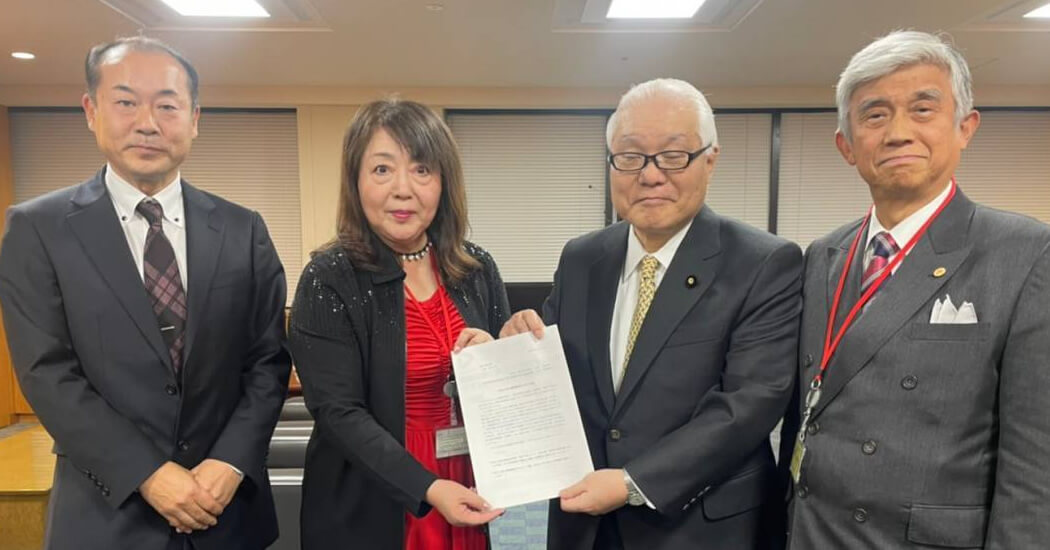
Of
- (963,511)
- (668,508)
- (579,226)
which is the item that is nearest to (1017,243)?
(963,511)

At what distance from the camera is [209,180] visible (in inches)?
268

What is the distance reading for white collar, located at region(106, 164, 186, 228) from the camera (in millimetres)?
1552

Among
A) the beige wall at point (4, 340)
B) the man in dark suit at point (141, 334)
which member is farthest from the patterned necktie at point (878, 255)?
the beige wall at point (4, 340)

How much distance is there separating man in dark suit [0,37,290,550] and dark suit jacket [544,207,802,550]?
2.99ft

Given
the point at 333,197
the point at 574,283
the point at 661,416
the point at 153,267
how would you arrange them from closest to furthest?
the point at 661,416, the point at 153,267, the point at 574,283, the point at 333,197

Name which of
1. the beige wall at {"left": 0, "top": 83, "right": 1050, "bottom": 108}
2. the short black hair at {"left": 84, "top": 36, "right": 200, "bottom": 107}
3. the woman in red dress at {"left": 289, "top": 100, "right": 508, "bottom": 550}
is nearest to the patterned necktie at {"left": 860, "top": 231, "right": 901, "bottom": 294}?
the woman in red dress at {"left": 289, "top": 100, "right": 508, "bottom": 550}

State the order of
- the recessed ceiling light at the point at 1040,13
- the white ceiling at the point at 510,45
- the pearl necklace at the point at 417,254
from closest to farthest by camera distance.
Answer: the pearl necklace at the point at 417,254 → the white ceiling at the point at 510,45 → the recessed ceiling light at the point at 1040,13

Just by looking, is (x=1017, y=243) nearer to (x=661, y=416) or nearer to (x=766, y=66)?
(x=661, y=416)

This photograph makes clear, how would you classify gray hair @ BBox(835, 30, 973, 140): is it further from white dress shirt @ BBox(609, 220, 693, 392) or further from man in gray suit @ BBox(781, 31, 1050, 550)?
white dress shirt @ BBox(609, 220, 693, 392)

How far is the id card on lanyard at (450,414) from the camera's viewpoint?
1.57 metres

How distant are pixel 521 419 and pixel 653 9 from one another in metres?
3.60

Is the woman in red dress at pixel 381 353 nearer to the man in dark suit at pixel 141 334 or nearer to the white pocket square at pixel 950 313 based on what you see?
the man in dark suit at pixel 141 334

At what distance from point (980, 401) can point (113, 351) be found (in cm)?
184

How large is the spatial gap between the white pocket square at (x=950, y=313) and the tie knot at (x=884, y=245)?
0.16m
